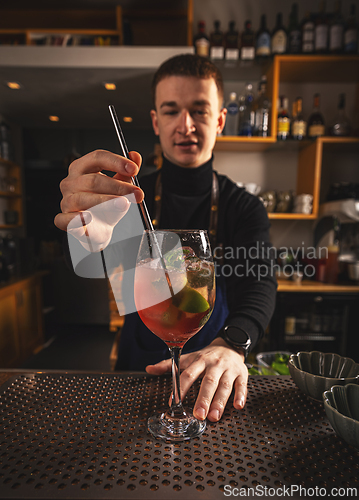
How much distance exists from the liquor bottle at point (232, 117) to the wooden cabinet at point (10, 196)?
9.12 feet

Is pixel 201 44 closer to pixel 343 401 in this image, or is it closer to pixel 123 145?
pixel 123 145

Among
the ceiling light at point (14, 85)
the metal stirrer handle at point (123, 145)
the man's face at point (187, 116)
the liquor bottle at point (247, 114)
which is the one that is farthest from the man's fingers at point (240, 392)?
the ceiling light at point (14, 85)

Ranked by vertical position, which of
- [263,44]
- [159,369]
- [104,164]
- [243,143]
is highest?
[263,44]

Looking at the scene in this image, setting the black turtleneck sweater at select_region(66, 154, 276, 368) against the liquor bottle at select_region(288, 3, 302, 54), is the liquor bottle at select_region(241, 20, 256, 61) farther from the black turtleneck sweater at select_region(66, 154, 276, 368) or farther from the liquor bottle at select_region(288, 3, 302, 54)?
the black turtleneck sweater at select_region(66, 154, 276, 368)

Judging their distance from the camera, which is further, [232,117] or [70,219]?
[232,117]

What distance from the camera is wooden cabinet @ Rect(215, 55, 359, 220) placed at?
8.23ft

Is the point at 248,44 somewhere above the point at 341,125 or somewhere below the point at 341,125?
above

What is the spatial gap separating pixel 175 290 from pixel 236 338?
1.22 feet

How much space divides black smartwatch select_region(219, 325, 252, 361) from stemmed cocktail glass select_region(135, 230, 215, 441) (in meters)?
0.26

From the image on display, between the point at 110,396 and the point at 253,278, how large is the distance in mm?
706

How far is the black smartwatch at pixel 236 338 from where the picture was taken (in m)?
0.74

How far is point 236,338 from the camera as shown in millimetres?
780

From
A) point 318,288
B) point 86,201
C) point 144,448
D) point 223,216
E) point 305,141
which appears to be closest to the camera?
point 144,448

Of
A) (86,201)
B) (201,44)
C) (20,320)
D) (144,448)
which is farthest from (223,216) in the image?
(20,320)
